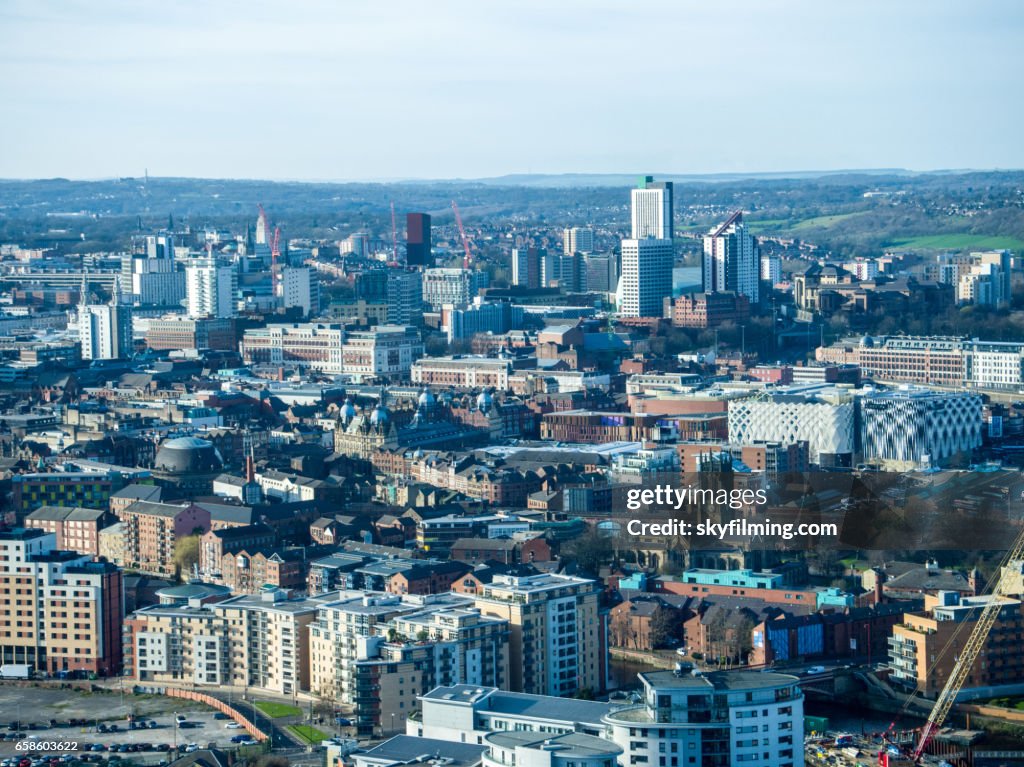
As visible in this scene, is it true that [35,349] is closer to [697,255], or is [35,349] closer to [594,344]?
[594,344]

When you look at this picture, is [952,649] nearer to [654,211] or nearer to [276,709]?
[276,709]

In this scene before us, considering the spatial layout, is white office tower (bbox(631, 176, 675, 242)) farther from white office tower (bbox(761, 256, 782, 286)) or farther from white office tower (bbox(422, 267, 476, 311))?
white office tower (bbox(422, 267, 476, 311))

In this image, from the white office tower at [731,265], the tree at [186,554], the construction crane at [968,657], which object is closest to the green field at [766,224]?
the white office tower at [731,265]

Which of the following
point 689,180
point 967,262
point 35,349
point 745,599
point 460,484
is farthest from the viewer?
point 689,180

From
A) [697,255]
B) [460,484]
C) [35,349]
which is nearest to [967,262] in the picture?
[697,255]

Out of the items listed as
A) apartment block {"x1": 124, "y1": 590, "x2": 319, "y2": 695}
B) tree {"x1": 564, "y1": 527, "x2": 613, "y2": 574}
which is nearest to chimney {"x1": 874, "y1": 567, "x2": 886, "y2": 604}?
tree {"x1": 564, "y1": 527, "x2": 613, "y2": 574}

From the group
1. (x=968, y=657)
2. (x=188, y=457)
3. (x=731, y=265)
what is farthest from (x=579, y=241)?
(x=968, y=657)

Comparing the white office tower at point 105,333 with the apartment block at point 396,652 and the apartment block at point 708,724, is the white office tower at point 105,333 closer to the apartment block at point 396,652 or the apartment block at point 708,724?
the apartment block at point 396,652
